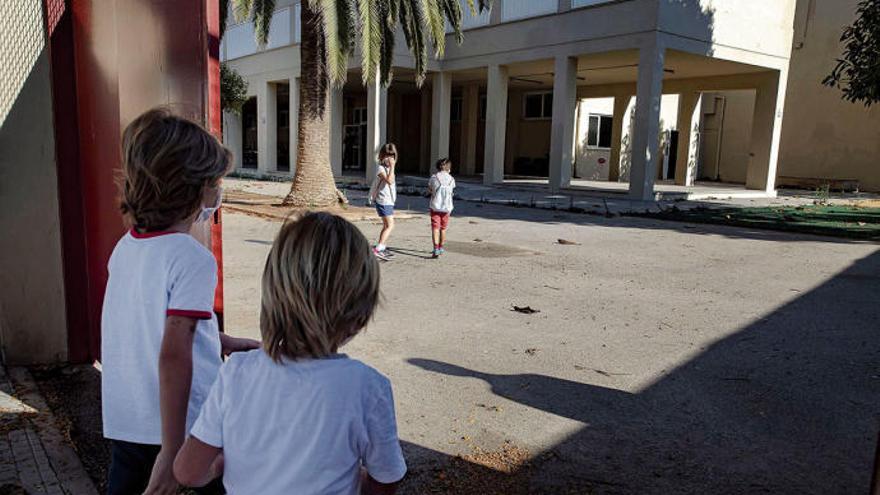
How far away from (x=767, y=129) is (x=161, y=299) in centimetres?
2269

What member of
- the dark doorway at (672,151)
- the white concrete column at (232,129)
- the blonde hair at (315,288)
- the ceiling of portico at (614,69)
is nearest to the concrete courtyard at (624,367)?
the blonde hair at (315,288)

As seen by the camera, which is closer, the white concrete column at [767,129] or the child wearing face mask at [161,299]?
the child wearing face mask at [161,299]

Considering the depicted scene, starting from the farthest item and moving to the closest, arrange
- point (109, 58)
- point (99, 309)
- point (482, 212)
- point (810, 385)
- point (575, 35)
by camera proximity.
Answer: point (575, 35) → point (482, 212) → point (810, 385) → point (99, 309) → point (109, 58)

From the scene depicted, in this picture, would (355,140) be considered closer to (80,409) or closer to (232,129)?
(232,129)

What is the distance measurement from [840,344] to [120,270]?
507cm

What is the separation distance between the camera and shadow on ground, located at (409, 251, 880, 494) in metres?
2.80

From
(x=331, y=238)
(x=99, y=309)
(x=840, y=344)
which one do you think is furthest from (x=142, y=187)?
(x=840, y=344)

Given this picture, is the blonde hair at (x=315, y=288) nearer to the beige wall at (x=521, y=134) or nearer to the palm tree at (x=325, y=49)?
the palm tree at (x=325, y=49)

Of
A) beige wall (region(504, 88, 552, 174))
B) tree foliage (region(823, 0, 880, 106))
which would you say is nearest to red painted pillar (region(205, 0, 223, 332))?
tree foliage (region(823, 0, 880, 106))

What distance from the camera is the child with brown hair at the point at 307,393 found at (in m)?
1.30

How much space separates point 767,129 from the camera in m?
20.7

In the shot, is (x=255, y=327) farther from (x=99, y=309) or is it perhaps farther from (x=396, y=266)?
(x=396, y=266)

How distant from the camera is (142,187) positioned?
161 cm

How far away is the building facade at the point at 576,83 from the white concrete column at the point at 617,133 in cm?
6
